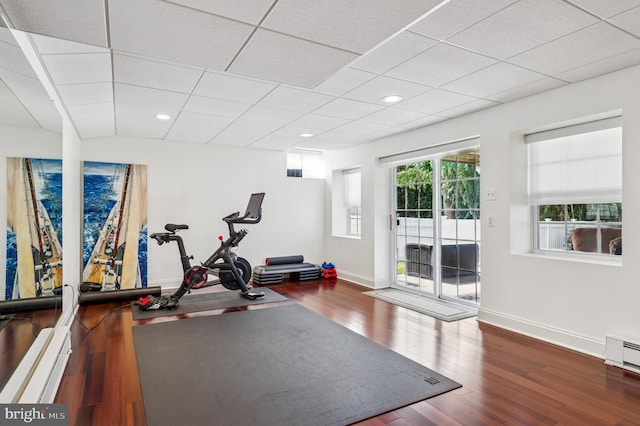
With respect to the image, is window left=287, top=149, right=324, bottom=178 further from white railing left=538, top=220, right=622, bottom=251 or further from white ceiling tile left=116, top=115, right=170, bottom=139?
white railing left=538, top=220, right=622, bottom=251

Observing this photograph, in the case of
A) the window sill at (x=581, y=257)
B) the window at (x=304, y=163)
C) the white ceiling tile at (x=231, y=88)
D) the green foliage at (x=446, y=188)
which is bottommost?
the window sill at (x=581, y=257)

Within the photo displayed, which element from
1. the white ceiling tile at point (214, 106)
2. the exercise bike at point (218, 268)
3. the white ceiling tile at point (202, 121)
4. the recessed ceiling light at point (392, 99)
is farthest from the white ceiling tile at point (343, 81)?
the exercise bike at point (218, 268)

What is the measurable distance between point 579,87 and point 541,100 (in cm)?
34

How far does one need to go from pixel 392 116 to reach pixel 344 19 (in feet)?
8.30

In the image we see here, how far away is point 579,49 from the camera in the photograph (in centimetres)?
257

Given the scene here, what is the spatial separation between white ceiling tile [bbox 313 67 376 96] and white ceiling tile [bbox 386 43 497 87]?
24cm

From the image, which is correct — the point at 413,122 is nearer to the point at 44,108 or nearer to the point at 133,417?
the point at 44,108

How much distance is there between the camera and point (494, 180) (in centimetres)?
402

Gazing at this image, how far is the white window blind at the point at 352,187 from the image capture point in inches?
270

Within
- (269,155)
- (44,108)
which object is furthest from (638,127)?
(269,155)

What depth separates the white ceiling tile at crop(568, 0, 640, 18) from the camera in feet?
6.57

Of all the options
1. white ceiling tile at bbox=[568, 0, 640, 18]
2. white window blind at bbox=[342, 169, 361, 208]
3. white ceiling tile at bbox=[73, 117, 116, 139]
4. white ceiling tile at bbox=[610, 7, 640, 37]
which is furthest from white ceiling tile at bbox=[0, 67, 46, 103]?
white window blind at bbox=[342, 169, 361, 208]

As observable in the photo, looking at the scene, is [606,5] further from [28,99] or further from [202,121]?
[202,121]

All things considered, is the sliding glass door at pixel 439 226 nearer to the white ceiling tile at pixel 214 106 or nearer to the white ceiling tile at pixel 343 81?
the white ceiling tile at pixel 343 81
